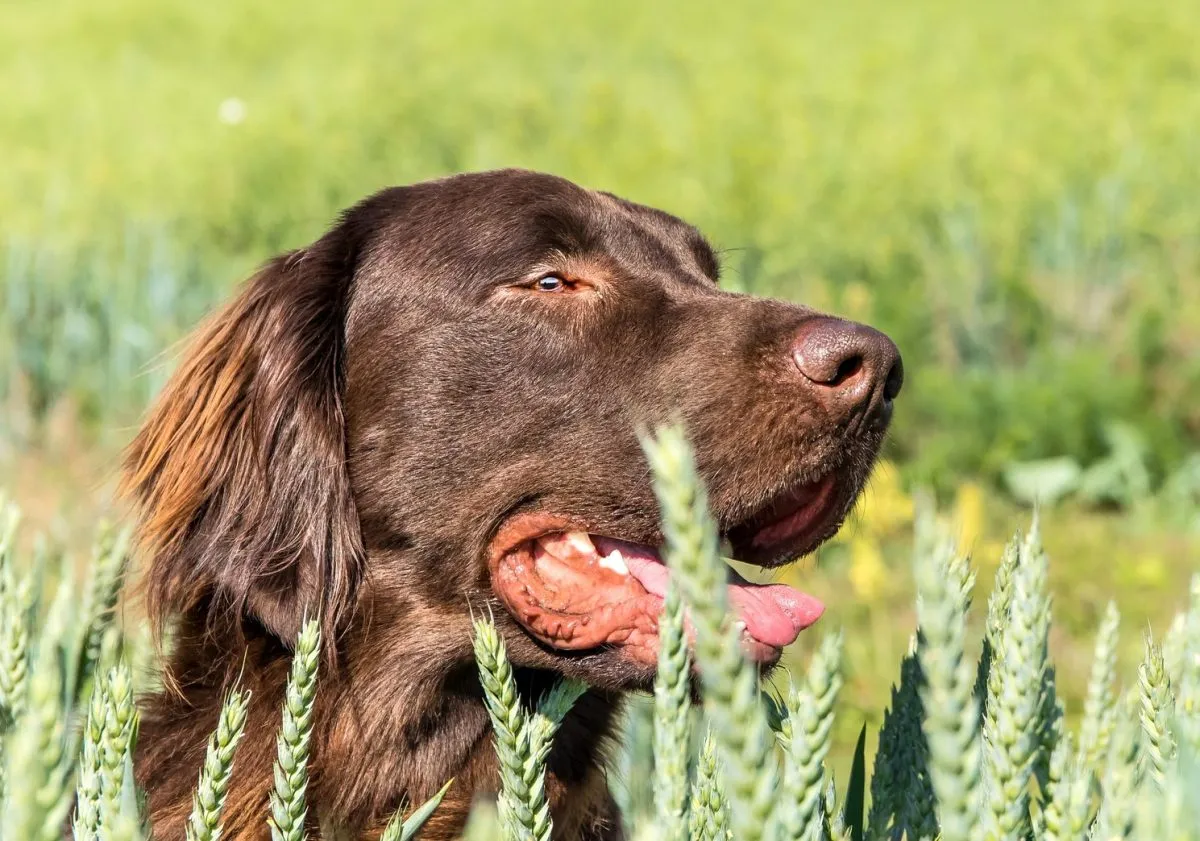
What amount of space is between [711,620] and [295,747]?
2.00ft

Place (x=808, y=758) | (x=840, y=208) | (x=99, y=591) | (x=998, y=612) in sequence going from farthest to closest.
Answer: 1. (x=840, y=208)
2. (x=99, y=591)
3. (x=998, y=612)
4. (x=808, y=758)

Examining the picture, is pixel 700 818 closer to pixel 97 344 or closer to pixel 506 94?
pixel 97 344

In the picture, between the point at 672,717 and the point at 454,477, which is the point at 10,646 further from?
the point at 454,477

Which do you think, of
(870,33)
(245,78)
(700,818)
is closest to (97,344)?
(700,818)

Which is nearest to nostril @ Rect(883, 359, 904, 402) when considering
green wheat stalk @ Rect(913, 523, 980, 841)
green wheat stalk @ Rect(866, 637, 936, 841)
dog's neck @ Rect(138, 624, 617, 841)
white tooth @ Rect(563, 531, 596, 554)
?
white tooth @ Rect(563, 531, 596, 554)

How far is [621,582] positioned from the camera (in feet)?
7.91

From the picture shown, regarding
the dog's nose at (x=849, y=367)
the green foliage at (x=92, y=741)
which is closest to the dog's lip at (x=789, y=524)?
the dog's nose at (x=849, y=367)

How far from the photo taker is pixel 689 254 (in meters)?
3.04

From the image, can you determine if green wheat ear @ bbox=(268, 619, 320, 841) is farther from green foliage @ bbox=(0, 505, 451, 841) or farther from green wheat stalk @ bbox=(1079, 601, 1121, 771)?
green wheat stalk @ bbox=(1079, 601, 1121, 771)

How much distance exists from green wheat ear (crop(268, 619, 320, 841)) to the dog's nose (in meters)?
1.25

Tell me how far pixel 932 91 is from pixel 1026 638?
48.2ft

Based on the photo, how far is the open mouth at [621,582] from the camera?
7.38 feet

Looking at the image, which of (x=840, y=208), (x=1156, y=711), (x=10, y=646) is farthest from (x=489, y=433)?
(x=840, y=208)

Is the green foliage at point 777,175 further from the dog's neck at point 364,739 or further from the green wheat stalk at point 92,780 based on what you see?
the green wheat stalk at point 92,780
